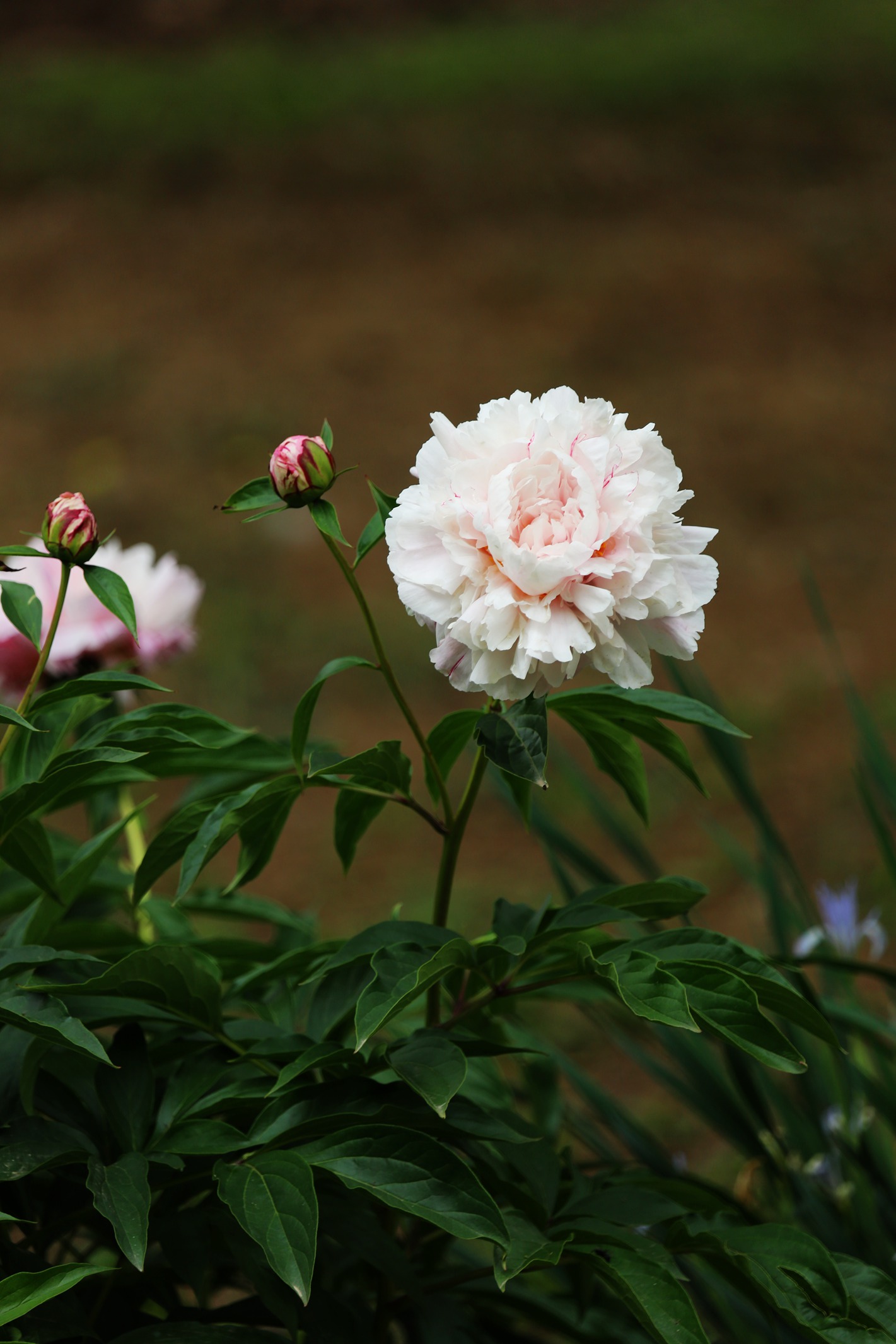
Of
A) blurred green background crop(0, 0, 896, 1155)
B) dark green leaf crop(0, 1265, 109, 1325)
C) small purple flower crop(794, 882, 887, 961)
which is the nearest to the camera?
dark green leaf crop(0, 1265, 109, 1325)

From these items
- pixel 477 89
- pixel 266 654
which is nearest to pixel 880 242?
pixel 477 89

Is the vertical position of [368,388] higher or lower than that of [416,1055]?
higher

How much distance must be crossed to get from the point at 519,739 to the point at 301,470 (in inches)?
5.8

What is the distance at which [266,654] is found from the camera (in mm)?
2787

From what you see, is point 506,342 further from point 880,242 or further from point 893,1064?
point 893,1064

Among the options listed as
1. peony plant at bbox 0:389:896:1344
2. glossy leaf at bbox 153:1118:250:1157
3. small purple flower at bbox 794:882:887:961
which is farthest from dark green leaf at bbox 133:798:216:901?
small purple flower at bbox 794:882:887:961

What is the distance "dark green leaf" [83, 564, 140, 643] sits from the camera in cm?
59

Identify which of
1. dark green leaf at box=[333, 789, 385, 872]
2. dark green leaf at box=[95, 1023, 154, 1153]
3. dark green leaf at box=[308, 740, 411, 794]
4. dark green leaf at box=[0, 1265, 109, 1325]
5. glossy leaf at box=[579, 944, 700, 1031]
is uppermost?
dark green leaf at box=[308, 740, 411, 794]

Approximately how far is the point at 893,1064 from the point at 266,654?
75.7 inches

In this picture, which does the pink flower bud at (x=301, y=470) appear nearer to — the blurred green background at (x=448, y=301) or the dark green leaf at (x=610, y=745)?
the dark green leaf at (x=610, y=745)

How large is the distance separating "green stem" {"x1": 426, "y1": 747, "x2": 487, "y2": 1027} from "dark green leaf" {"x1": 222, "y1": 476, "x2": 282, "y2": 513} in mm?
145

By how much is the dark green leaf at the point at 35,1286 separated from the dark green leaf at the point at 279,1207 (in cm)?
6

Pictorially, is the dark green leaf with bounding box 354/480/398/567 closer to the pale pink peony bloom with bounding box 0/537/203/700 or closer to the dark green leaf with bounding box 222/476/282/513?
the dark green leaf with bounding box 222/476/282/513

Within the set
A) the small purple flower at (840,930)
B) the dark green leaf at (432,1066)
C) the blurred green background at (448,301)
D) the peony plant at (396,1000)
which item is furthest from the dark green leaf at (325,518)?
the blurred green background at (448,301)
